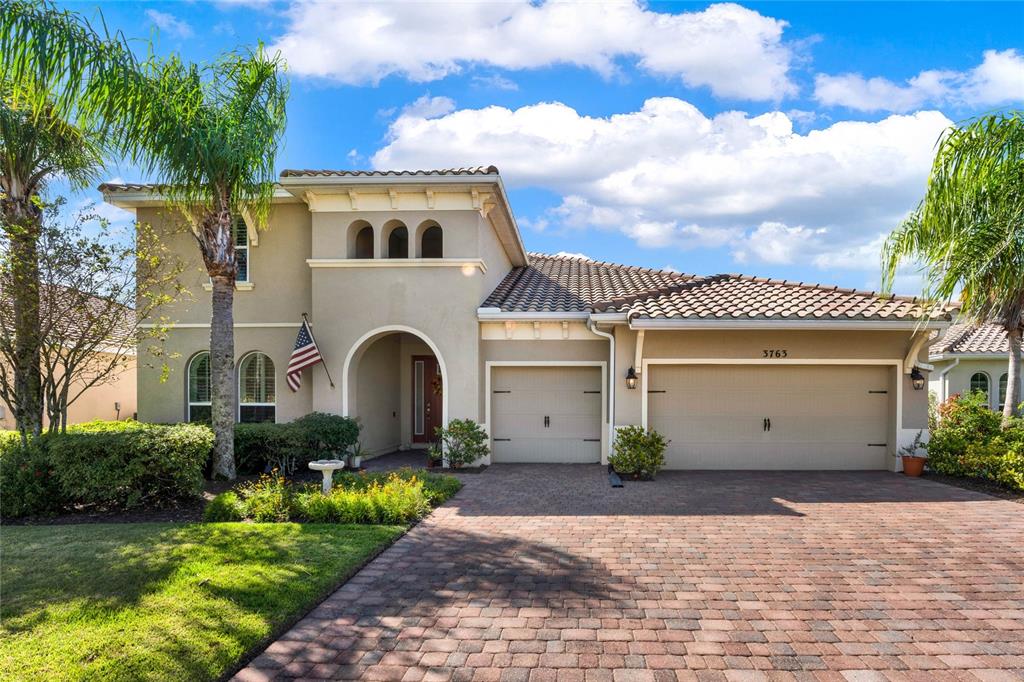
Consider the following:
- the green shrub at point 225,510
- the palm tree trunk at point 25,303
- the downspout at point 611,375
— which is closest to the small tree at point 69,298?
the palm tree trunk at point 25,303

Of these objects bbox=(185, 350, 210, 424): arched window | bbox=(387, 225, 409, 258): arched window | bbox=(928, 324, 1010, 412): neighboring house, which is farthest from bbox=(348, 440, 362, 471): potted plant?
bbox=(928, 324, 1010, 412): neighboring house

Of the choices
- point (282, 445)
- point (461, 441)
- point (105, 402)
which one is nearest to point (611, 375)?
point (461, 441)

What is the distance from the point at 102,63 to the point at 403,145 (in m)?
6.05

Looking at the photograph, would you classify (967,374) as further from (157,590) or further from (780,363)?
(157,590)

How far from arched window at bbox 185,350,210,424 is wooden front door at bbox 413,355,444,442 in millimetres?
4887

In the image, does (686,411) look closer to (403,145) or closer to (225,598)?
(403,145)

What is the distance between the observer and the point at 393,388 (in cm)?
1520

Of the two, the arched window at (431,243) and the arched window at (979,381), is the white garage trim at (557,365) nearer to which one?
the arched window at (431,243)

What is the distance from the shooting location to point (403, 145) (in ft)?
43.8

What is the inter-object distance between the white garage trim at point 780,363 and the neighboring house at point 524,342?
0.12 ft

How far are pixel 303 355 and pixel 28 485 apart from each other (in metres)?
5.02

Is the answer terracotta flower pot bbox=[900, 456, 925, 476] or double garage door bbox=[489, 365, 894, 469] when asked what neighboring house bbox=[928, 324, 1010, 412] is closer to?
double garage door bbox=[489, 365, 894, 469]

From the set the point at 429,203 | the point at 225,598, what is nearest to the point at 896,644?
the point at 225,598

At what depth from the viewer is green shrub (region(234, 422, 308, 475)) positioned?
36.7ft
